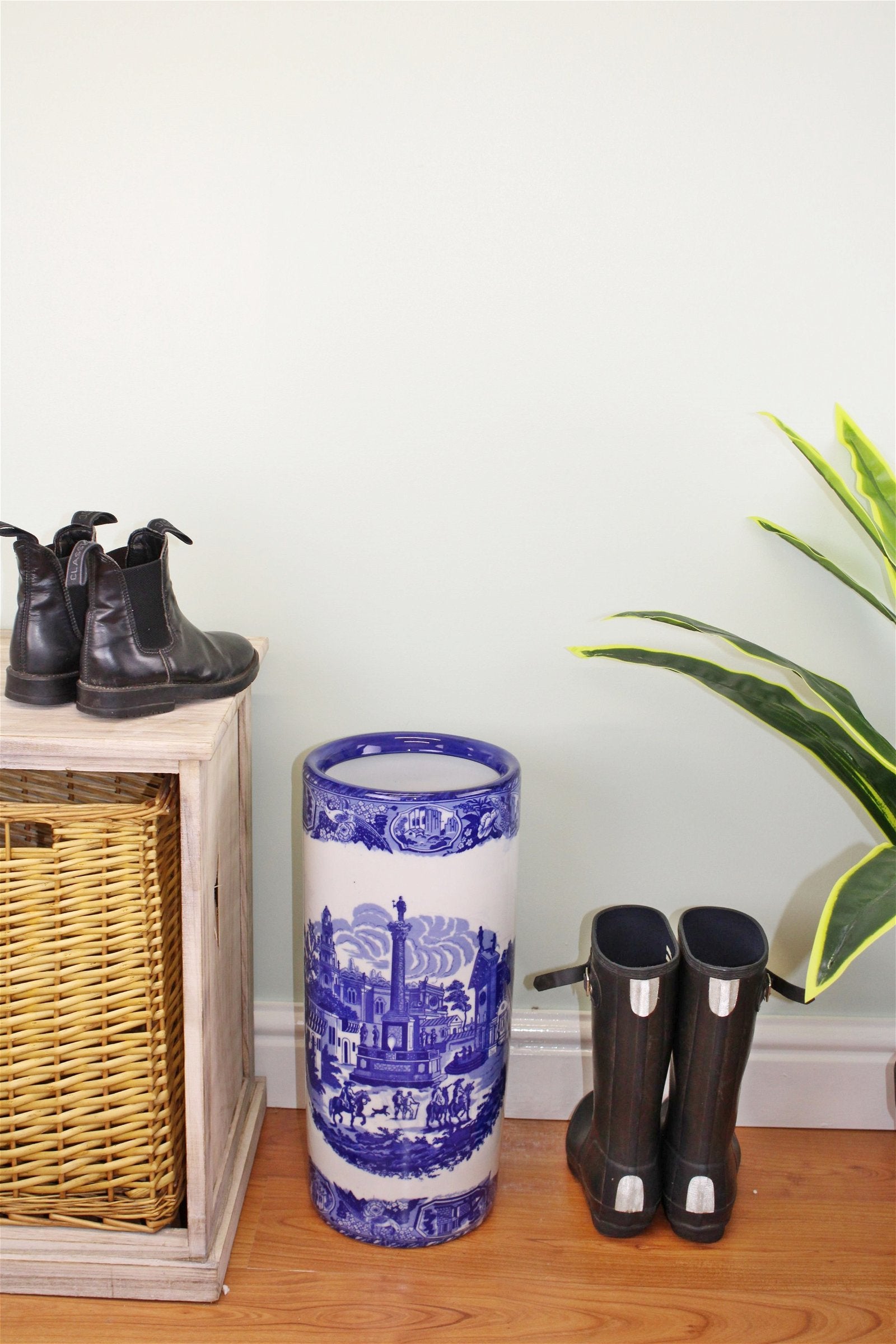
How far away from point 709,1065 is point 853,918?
39 centimetres

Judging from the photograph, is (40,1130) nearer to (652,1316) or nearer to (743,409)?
(652,1316)

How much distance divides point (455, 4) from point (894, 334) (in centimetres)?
68

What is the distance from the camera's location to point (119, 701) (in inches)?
38.2

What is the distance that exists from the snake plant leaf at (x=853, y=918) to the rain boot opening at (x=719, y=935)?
0.34 meters

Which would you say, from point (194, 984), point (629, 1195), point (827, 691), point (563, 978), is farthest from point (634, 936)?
point (194, 984)

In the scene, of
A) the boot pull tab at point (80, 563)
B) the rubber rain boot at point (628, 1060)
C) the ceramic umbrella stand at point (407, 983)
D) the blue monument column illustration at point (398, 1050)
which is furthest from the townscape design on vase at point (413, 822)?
the boot pull tab at point (80, 563)

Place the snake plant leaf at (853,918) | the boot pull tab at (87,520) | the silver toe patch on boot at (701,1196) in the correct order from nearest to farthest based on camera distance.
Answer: the snake plant leaf at (853,918) → the boot pull tab at (87,520) → the silver toe patch on boot at (701,1196)

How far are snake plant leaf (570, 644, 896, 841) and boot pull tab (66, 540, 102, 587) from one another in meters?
0.51

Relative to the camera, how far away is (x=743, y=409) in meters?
1.26

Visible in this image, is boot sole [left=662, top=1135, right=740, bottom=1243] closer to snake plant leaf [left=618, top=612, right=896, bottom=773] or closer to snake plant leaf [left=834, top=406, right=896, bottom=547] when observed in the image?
snake plant leaf [left=618, top=612, right=896, bottom=773]

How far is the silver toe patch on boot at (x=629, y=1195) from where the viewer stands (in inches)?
45.4

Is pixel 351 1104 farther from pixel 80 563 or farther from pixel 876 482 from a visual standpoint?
pixel 876 482

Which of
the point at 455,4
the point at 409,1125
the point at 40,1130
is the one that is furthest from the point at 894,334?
the point at 40,1130

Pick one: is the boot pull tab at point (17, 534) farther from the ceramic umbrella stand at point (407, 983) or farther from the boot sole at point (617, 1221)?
the boot sole at point (617, 1221)
